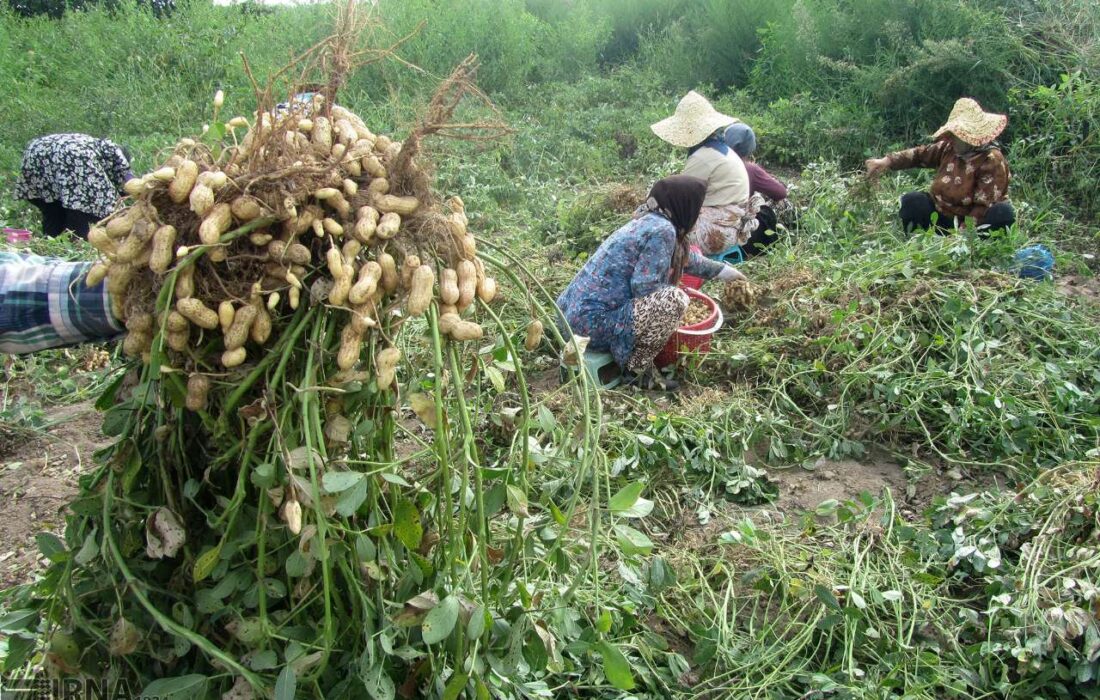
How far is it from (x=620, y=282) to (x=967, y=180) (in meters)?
2.12

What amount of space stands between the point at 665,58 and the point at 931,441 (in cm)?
690

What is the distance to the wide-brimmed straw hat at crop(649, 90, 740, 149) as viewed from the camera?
15.4ft

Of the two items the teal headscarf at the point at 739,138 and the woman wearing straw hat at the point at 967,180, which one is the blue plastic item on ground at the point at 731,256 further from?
the woman wearing straw hat at the point at 967,180

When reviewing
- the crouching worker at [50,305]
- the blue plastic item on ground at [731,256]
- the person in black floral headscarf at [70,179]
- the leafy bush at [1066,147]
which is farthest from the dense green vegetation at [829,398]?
the person in black floral headscarf at [70,179]

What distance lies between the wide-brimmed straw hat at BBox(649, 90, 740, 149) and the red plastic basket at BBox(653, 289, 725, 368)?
52.1 inches

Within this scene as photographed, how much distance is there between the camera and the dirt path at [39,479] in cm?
264

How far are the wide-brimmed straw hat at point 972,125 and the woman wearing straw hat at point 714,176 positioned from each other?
3.63 feet

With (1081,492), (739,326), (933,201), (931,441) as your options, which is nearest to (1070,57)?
(933,201)

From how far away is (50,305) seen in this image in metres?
1.46

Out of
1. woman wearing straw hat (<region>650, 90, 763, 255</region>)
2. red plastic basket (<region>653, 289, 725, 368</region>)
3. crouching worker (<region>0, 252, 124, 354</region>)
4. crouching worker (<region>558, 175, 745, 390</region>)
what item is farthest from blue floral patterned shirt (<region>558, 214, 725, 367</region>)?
crouching worker (<region>0, 252, 124, 354</region>)

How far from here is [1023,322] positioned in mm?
3518

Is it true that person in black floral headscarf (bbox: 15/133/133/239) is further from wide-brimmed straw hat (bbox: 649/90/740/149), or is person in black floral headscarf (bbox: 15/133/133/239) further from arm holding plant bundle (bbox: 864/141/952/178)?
arm holding plant bundle (bbox: 864/141/952/178)

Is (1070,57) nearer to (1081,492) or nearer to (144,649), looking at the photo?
(1081,492)

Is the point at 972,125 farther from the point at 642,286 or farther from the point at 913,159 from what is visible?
the point at 642,286
